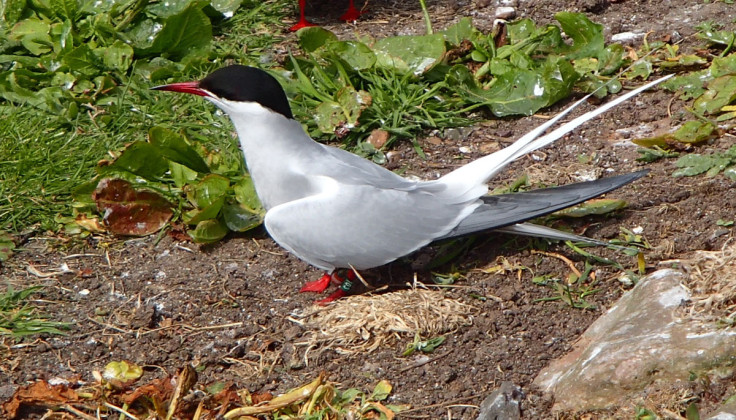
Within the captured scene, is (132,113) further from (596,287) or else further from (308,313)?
(596,287)

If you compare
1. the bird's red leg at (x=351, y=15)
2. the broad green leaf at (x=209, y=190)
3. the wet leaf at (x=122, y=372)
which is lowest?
the wet leaf at (x=122, y=372)

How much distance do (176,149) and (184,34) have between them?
1.16 m

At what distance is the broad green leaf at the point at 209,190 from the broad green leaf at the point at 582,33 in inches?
81.8

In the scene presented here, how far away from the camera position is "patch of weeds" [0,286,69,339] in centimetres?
346

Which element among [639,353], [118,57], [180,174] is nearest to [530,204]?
[639,353]

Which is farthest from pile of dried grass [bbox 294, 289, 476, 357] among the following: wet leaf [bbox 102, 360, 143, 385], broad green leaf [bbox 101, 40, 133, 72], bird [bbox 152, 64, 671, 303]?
broad green leaf [bbox 101, 40, 133, 72]

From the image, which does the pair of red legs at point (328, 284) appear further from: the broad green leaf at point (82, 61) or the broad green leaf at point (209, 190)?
the broad green leaf at point (82, 61)

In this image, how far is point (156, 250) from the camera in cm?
399

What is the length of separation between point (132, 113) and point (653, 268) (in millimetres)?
2733

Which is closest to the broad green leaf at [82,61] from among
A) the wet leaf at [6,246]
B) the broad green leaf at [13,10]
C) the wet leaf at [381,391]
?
the broad green leaf at [13,10]

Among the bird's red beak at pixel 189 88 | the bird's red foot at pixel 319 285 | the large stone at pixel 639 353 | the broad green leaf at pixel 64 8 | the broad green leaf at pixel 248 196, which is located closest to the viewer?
the large stone at pixel 639 353

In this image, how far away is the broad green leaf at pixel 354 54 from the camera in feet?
15.5

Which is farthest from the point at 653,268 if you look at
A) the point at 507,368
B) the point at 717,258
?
the point at 507,368

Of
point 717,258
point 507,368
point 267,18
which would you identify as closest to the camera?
point 717,258
